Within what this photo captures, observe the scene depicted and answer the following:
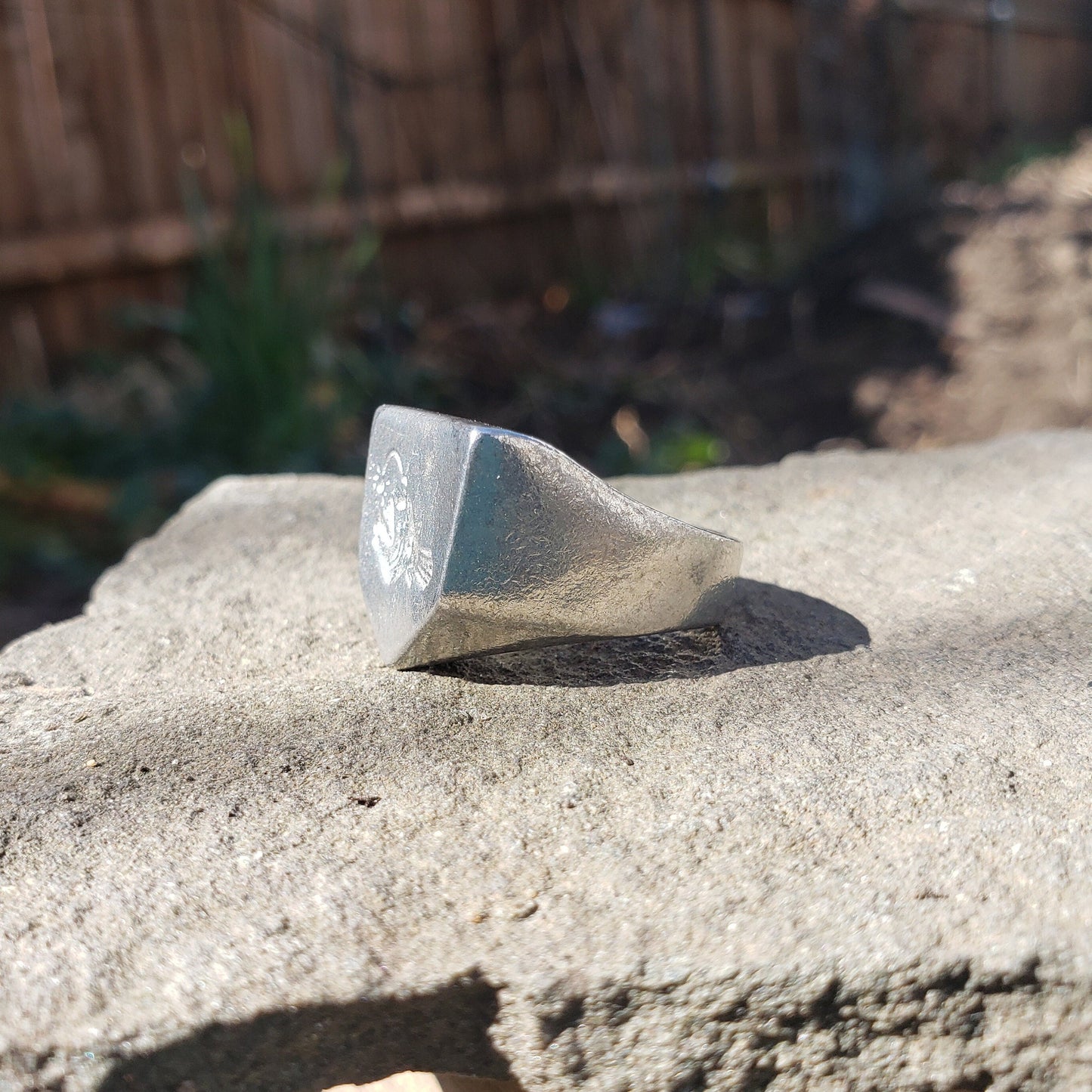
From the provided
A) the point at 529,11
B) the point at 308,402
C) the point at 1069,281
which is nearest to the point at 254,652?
the point at 308,402

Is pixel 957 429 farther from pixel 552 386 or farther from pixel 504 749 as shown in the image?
pixel 504 749

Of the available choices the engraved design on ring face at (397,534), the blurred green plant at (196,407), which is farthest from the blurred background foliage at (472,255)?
the engraved design on ring face at (397,534)

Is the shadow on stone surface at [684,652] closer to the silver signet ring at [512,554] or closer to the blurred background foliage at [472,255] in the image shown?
the silver signet ring at [512,554]

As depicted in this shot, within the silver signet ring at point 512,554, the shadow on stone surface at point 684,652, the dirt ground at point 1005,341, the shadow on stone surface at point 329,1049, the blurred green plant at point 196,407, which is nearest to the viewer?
the shadow on stone surface at point 329,1049

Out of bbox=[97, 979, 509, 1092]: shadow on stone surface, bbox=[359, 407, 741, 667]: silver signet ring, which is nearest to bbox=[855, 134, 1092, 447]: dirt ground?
bbox=[359, 407, 741, 667]: silver signet ring

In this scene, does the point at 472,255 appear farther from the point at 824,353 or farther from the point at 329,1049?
the point at 329,1049

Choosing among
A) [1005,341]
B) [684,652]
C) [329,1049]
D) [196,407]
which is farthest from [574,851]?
[1005,341]

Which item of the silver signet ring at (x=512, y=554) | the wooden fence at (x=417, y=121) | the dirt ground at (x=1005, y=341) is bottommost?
the dirt ground at (x=1005, y=341)

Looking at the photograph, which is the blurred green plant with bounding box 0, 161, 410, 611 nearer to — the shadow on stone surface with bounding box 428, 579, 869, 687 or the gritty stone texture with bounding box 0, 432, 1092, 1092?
the gritty stone texture with bounding box 0, 432, 1092, 1092
